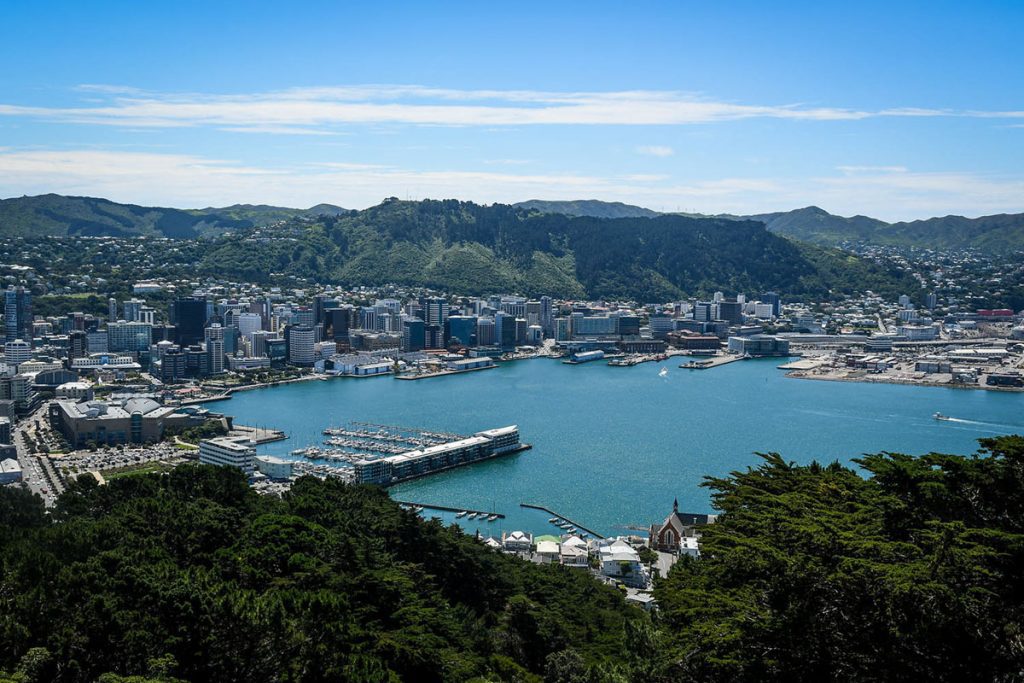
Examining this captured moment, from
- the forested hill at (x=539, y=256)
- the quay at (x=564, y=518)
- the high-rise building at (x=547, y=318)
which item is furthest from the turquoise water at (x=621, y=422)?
the forested hill at (x=539, y=256)

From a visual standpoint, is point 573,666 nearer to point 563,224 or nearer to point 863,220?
point 563,224

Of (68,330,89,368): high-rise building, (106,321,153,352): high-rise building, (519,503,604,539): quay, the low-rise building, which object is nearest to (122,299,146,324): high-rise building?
(106,321,153,352): high-rise building

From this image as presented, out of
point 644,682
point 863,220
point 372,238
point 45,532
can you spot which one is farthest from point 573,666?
point 863,220

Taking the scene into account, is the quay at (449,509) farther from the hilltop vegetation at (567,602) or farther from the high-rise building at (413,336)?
the high-rise building at (413,336)

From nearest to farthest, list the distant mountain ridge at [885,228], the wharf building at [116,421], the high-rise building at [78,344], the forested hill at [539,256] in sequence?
the wharf building at [116,421] < the high-rise building at [78,344] < the forested hill at [539,256] < the distant mountain ridge at [885,228]

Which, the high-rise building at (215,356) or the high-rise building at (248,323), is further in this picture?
the high-rise building at (248,323)

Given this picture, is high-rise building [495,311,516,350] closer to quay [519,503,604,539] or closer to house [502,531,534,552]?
quay [519,503,604,539]

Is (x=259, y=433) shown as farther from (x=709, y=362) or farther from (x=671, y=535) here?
(x=709, y=362)
